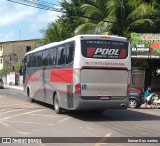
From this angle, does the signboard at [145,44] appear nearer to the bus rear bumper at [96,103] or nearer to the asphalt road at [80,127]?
the asphalt road at [80,127]

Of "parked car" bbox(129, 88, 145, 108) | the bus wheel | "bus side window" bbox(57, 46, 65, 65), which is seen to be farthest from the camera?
"parked car" bbox(129, 88, 145, 108)

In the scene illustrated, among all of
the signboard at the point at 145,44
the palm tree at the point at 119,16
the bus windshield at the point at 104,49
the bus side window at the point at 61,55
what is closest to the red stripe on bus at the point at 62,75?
the bus side window at the point at 61,55

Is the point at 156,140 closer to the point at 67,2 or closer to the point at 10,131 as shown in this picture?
the point at 10,131

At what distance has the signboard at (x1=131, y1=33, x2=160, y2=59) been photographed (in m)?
31.1

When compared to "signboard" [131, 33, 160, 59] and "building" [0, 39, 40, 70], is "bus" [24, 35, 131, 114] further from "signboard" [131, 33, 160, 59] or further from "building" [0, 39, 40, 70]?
"building" [0, 39, 40, 70]

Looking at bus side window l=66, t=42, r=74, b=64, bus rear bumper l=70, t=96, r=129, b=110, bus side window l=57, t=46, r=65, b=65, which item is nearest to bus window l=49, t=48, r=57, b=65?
bus side window l=57, t=46, r=65, b=65

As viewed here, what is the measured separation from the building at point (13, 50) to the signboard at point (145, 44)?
162ft

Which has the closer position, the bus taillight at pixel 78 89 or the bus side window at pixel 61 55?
the bus taillight at pixel 78 89

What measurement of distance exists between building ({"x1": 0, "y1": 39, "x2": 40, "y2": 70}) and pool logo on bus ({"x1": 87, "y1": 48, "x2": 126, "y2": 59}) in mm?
62797

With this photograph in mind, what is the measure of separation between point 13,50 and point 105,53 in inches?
2585

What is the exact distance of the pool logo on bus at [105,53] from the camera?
1641cm

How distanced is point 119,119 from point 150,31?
1950cm

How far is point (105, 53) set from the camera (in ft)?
54.4

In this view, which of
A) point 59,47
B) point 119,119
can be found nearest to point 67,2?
point 59,47
